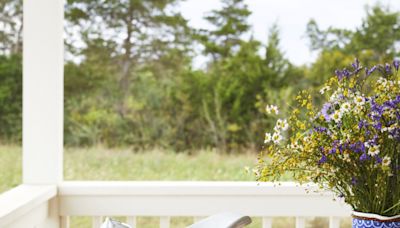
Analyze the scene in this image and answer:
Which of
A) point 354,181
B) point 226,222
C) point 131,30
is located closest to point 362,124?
point 354,181

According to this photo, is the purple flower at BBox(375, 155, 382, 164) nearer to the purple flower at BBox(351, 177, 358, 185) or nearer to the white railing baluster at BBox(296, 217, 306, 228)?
the purple flower at BBox(351, 177, 358, 185)

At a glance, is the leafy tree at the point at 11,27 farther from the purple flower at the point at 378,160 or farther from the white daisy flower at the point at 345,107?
the purple flower at the point at 378,160

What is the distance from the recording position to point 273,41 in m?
3.25

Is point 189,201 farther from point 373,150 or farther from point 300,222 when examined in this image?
point 373,150

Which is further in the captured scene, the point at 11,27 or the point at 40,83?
the point at 11,27

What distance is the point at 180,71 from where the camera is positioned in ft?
10.6

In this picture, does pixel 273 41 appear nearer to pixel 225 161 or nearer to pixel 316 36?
pixel 316 36

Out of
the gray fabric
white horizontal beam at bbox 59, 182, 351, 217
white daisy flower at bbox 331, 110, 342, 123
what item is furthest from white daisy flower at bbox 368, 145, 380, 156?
white horizontal beam at bbox 59, 182, 351, 217

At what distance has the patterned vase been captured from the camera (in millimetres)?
1678

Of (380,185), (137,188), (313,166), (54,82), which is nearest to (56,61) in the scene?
(54,82)

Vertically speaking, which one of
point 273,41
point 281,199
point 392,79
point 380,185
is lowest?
point 281,199

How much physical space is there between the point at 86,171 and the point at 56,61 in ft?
2.49

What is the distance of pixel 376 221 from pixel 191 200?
109cm

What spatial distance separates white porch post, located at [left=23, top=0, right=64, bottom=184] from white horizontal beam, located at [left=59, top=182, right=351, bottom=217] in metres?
0.17
